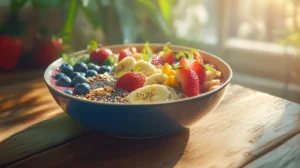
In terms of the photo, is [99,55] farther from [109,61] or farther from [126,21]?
[126,21]

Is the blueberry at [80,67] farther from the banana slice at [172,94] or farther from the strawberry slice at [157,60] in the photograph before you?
the banana slice at [172,94]

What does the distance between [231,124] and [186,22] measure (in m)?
1.50

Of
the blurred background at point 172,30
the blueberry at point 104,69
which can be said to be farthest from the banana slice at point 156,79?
the blurred background at point 172,30

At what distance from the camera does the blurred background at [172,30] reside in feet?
5.10

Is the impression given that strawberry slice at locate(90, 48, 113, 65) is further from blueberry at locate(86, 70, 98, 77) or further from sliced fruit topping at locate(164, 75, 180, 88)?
sliced fruit topping at locate(164, 75, 180, 88)

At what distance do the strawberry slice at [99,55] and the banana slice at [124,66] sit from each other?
0.11 meters

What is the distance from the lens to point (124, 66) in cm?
99

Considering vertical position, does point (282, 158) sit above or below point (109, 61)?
below

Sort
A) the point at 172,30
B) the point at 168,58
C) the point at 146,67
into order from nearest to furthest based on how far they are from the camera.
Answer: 1. the point at 146,67
2. the point at 168,58
3. the point at 172,30

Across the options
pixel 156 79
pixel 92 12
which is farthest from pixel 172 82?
pixel 92 12

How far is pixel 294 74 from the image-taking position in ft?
5.81

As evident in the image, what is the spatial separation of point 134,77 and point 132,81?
1 centimetres

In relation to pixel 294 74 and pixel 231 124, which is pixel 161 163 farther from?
pixel 294 74

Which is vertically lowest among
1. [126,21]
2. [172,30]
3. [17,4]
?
[172,30]
